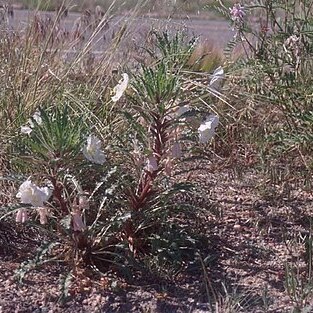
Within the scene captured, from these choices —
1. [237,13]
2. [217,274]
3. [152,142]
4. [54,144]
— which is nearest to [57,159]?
[54,144]

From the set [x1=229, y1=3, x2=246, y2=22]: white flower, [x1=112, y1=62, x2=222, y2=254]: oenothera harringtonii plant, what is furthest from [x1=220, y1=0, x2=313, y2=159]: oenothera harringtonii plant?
[x1=112, y1=62, x2=222, y2=254]: oenothera harringtonii plant

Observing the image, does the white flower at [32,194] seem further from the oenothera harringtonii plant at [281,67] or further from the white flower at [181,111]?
the oenothera harringtonii plant at [281,67]

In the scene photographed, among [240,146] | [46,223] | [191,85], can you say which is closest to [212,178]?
[240,146]

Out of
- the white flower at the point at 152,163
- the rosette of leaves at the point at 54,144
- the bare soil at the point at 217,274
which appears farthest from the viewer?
the white flower at the point at 152,163

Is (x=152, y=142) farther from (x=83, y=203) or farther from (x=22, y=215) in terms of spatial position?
(x=22, y=215)

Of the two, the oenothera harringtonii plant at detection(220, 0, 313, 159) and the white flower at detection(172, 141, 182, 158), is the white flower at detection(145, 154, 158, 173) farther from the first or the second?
the oenothera harringtonii plant at detection(220, 0, 313, 159)

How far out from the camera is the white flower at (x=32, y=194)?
8.81 feet

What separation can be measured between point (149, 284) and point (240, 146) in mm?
1374

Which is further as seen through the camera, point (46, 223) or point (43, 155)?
point (46, 223)

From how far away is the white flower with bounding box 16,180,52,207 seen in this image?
2.69 m

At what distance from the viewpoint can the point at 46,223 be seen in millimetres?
2932

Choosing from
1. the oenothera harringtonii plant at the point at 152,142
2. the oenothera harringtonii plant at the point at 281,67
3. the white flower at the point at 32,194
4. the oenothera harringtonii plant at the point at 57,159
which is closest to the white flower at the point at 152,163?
the oenothera harringtonii plant at the point at 152,142

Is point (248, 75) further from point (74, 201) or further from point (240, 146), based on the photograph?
point (74, 201)

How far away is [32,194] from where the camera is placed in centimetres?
269
